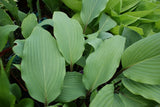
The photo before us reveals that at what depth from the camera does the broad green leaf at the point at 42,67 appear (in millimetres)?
429

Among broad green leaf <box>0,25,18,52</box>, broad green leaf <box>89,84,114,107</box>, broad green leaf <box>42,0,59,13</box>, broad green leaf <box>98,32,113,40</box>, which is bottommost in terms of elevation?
broad green leaf <box>89,84,114,107</box>

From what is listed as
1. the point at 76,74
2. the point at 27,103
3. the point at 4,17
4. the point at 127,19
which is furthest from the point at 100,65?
the point at 4,17

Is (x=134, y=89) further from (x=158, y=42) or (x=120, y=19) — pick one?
(x=120, y=19)

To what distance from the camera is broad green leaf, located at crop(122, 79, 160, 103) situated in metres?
0.46

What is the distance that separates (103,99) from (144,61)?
18cm

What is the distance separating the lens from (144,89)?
0.49 m

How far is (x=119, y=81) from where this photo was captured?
23.8 inches

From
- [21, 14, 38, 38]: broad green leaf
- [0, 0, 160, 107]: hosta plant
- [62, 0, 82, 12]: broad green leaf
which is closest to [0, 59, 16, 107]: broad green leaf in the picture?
[0, 0, 160, 107]: hosta plant

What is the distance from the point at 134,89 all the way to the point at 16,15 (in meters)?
0.61

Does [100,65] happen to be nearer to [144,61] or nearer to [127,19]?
[144,61]

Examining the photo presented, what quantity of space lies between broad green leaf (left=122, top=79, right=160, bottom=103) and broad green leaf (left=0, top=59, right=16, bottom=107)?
0.32 metres

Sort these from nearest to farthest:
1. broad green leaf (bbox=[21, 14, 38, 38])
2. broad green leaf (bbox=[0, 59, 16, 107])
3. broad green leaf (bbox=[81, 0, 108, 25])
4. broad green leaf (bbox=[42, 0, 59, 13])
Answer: broad green leaf (bbox=[0, 59, 16, 107]), broad green leaf (bbox=[21, 14, 38, 38]), broad green leaf (bbox=[81, 0, 108, 25]), broad green leaf (bbox=[42, 0, 59, 13])

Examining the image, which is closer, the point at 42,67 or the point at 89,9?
the point at 42,67

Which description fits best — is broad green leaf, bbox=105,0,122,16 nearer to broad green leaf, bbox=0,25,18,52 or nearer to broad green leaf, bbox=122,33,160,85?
broad green leaf, bbox=122,33,160,85
